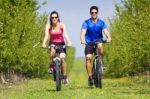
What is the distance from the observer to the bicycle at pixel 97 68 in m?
17.2

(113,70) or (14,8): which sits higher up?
(14,8)

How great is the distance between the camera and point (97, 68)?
17.2 meters

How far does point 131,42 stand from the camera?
30766mm

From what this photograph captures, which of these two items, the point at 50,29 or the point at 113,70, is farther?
the point at 113,70

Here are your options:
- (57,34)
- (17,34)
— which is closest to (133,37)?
(17,34)

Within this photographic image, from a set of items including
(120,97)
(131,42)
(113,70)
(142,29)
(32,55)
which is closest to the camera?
(120,97)

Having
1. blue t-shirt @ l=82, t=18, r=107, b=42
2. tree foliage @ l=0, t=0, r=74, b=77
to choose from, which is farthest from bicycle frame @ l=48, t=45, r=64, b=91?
tree foliage @ l=0, t=0, r=74, b=77

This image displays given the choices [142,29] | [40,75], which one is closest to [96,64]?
[142,29]

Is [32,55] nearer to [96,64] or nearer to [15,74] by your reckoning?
[15,74]

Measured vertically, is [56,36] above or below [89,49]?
above

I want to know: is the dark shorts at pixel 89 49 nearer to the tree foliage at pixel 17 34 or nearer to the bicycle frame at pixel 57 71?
the bicycle frame at pixel 57 71

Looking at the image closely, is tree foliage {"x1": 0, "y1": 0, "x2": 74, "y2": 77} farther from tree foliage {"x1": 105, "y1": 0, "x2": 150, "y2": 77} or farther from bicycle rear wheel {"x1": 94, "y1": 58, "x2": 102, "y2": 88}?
bicycle rear wheel {"x1": 94, "y1": 58, "x2": 102, "y2": 88}

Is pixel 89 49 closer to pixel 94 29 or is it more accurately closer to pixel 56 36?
pixel 94 29

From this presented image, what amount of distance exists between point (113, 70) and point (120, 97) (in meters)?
34.2
